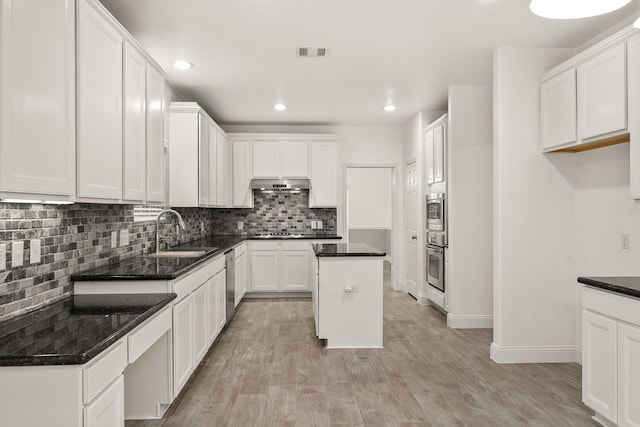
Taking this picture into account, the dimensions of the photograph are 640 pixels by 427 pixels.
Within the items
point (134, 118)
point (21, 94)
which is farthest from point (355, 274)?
point (21, 94)

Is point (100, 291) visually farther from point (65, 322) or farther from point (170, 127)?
point (170, 127)

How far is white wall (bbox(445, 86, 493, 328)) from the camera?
14.8 ft

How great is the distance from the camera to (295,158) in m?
6.07

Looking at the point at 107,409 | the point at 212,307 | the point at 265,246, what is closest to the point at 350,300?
the point at 212,307

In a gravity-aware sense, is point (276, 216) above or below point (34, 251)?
above

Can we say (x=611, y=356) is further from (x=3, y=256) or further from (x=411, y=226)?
(x=411, y=226)

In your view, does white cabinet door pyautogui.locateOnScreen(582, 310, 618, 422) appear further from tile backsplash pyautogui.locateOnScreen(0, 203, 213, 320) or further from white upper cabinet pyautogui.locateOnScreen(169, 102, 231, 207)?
white upper cabinet pyautogui.locateOnScreen(169, 102, 231, 207)

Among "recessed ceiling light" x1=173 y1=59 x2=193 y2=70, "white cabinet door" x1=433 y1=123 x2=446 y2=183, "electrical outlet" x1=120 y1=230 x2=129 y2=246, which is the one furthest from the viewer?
"white cabinet door" x1=433 y1=123 x2=446 y2=183

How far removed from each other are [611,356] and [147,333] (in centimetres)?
255

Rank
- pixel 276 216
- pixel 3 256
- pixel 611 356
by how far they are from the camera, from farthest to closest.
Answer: pixel 276 216, pixel 611 356, pixel 3 256

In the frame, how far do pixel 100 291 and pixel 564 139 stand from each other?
3465 millimetres

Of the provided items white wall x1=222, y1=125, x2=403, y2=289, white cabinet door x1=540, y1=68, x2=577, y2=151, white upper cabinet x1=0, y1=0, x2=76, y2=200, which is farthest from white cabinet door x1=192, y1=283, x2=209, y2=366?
white wall x1=222, y1=125, x2=403, y2=289

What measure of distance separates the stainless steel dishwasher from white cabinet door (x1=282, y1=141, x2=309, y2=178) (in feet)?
5.76

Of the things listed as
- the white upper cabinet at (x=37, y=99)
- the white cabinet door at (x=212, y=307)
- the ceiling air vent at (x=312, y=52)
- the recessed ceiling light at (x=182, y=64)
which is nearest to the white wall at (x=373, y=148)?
the recessed ceiling light at (x=182, y=64)
